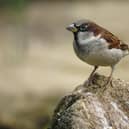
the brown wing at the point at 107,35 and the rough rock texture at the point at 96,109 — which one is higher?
the brown wing at the point at 107,35

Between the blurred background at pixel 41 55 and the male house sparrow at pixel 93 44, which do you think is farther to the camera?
the blurred background at pixel 41 55

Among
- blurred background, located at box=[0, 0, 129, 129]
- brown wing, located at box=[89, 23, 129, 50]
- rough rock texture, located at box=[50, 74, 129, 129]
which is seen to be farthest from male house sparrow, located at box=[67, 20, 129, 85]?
blurred background, located at box=[0, 0, 129, 129]

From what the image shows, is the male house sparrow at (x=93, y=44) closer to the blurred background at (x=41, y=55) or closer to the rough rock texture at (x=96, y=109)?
the rough rock texture at (x=96, y=109)

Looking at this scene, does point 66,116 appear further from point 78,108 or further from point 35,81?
point 35,81

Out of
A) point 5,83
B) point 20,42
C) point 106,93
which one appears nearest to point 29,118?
point 5,83

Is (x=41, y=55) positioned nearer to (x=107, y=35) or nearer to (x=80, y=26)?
(x=107, y=35)

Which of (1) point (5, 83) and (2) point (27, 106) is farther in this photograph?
(1) point (5, 83)

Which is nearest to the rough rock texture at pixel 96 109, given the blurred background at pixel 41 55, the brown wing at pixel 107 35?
the brown wing at pixel 107 35
